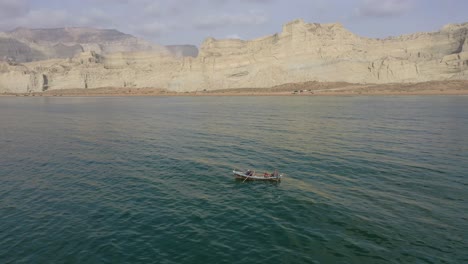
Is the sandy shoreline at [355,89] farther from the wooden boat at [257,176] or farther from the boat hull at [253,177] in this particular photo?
the boat hull at [253,177]

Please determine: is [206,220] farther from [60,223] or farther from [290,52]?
[290,52]

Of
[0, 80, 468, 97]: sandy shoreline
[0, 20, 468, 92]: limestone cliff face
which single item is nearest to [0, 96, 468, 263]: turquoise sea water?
[0, 80, 468, 97]: sandy shoreline

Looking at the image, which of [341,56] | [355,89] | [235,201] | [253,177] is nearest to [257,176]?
[253,177]

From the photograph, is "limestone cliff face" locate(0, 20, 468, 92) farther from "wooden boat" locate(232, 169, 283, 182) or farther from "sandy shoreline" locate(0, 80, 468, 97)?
"wooden boat" locate(232, 169, 283, 182)

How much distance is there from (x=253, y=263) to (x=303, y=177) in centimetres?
1329

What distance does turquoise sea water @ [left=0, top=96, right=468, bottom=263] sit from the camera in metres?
15.8

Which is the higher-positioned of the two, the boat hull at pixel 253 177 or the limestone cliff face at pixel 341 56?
the limestone cliff face at pixel 341 56

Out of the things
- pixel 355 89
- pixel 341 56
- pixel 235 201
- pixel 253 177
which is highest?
pixel 341 56

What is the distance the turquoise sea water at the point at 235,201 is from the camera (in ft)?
51.8

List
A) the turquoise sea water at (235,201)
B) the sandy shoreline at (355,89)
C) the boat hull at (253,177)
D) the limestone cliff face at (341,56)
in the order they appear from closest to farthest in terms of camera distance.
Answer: the turquoise sea water at (235,201) → the boat hull at (253,177) → the sandy shoreline at (355,89) → the limestone cliff face at (341,56)

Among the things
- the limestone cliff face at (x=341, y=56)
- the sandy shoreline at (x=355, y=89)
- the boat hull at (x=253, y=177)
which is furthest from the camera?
the limestone cliff face at (x=341, y=56)

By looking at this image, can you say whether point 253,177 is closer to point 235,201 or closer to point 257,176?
point 257,176

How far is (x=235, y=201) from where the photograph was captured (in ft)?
72.6

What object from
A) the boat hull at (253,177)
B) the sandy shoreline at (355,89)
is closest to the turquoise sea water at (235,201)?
the boat hull at (253,177)
